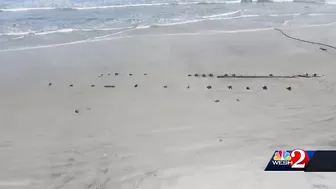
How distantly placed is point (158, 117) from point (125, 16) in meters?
9.56

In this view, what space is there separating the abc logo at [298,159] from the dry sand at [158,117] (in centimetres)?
13

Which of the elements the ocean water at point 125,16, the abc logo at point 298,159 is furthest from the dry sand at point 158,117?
the ocean water at point 125,16

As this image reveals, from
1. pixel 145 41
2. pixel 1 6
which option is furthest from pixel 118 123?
pixel 1 6

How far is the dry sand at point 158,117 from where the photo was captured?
519 centimetres

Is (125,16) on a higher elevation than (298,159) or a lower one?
higher

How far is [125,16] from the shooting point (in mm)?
15602

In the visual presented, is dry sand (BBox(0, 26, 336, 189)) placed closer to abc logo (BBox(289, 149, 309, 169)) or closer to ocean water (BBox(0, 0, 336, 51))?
abc logo (BBox(289, 149, 309, 169))

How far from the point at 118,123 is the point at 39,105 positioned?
2.02 meters

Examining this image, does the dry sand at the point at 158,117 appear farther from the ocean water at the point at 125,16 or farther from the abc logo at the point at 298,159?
the ocean water at the point at 125,16

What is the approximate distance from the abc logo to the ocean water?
858 cm

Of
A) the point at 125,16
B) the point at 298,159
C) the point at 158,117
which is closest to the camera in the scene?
the point at 298,159

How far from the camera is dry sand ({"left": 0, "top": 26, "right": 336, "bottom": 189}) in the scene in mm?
5188

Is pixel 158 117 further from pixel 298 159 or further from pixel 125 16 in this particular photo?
pixel 125 16

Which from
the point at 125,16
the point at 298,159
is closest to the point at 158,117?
the point at 298,159
